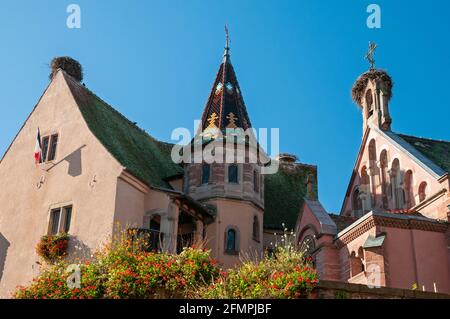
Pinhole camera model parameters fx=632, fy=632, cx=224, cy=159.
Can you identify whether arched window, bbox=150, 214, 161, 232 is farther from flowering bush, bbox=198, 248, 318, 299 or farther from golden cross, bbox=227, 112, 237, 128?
flowering bush, bbox=198, 248, 318, 299

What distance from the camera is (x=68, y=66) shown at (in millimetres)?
39031

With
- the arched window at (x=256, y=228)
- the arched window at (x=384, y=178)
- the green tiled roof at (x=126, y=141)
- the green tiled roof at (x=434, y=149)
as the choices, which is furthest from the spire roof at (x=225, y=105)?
the green tiled roof at (x=434, y=149)

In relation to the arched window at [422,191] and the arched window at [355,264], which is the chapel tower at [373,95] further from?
the arched window at [355,264]

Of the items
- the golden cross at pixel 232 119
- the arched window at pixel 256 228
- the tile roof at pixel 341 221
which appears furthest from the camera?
the golden cross at pixel 232 119

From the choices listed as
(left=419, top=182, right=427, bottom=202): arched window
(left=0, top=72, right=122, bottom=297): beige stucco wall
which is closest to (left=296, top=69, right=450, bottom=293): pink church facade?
(left=419, top=182, right=427, bottom=202): arched window

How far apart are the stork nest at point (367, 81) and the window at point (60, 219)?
64.1 ft

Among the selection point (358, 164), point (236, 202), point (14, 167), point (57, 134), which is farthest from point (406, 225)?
point (14, 167)

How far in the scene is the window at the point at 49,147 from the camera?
28297mm

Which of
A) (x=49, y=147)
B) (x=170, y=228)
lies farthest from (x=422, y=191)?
(x=49, y=147)

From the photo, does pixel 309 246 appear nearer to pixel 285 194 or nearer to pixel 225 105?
pixel 225 105

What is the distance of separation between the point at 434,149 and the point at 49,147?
19226 mm

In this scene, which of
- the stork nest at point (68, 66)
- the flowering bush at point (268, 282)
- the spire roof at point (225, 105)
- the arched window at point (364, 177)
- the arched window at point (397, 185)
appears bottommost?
the flowering bush at point (268, 282)
